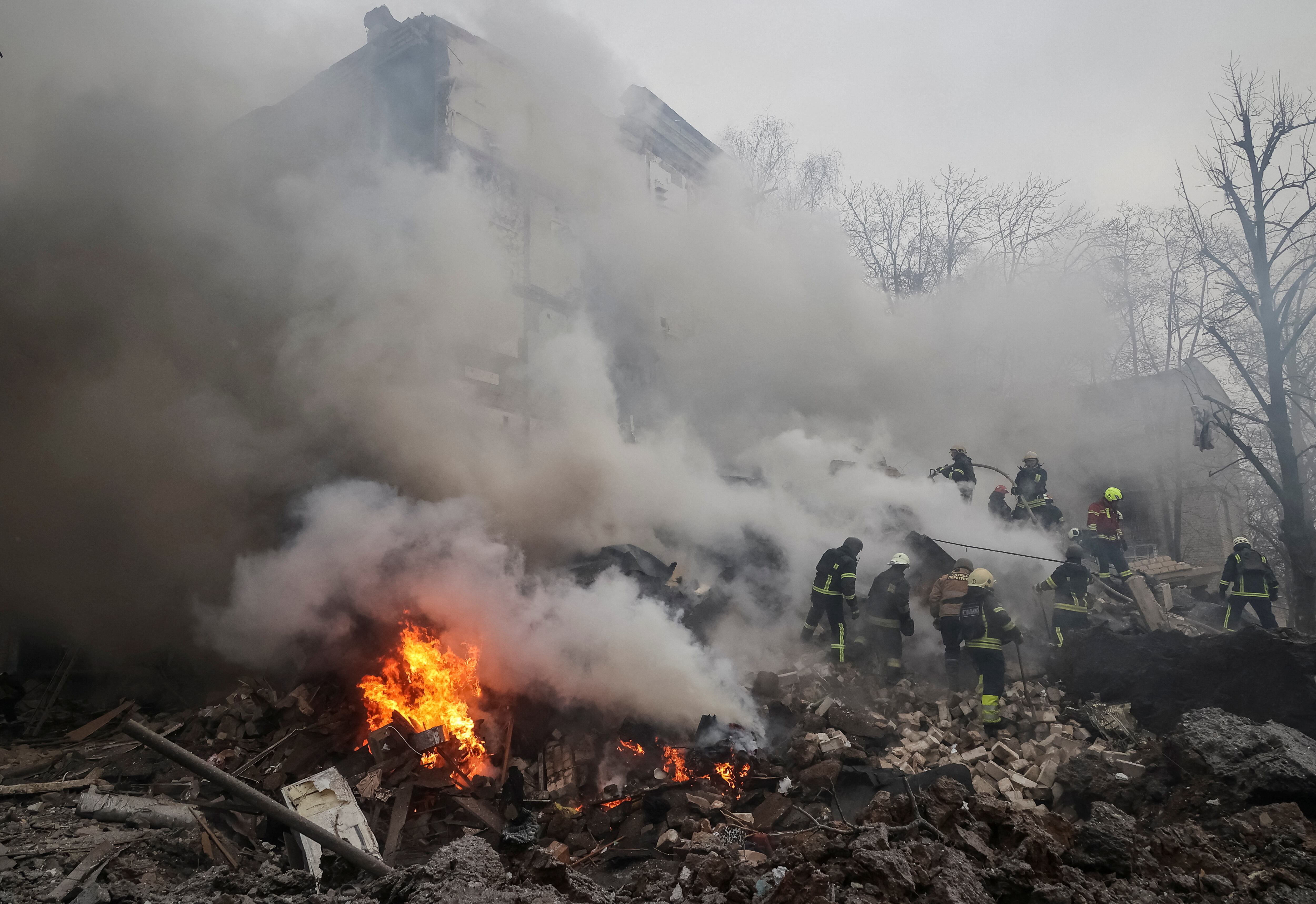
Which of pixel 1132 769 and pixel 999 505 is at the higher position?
pixel 999 505

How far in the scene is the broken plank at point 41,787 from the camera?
557 centimetres

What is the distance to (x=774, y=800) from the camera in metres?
5.58

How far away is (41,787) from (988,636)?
915cm

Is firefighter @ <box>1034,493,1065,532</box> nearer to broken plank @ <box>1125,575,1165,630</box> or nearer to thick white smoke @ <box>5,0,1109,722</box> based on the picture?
thick white smoke @ <box>5,0,1109,722</box>

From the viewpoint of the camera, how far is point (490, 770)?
20.9ft

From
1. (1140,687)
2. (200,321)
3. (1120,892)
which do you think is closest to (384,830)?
(1120,892)

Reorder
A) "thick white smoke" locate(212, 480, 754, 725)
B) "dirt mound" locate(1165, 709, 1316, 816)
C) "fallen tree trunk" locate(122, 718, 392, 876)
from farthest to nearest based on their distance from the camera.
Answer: "thick white smoke" locate(212, 480, 754, 725) → "dirt mound" locate(1165, 709, 1316, 816) → "fallen tree trunk" locate(122, 718, 392, 876)

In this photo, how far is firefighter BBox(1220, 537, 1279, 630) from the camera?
984cm

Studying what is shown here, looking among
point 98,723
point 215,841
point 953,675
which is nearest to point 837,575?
point 953,675

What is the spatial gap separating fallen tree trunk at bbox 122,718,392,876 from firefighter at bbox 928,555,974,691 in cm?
679

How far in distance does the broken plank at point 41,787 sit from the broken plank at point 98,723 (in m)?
1.28

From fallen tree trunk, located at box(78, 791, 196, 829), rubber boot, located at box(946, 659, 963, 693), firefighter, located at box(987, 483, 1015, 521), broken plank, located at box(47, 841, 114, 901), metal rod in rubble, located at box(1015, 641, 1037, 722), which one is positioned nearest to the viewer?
broken plank, located at box(47, 841, 114, 901)

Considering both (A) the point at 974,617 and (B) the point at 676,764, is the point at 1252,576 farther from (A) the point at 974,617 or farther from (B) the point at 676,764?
(B) the point at 676,764

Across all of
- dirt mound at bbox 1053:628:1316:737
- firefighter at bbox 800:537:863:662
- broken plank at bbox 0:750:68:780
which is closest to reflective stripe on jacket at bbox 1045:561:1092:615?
dirt mound at bbox 1053:628:1316:737
